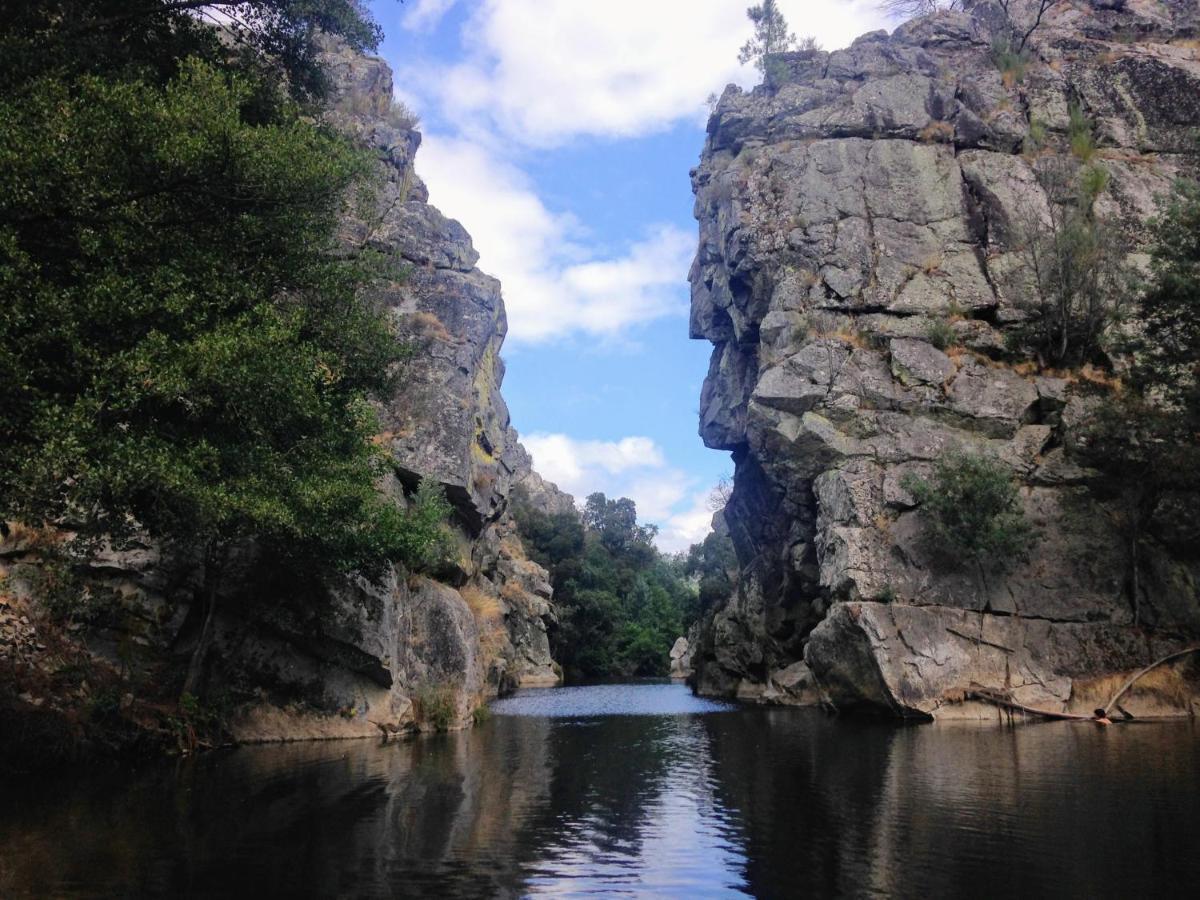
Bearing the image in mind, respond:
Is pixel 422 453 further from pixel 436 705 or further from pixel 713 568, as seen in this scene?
pixel 713 568

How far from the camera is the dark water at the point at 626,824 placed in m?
8.79

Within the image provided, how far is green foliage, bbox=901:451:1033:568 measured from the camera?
3191cm

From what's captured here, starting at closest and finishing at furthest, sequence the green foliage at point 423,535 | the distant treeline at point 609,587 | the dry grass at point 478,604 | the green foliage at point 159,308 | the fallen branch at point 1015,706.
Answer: the green foliage at point 159,308 < the green foliage at point 423,535 < the fallen branch at point 1015,706 < the dry grass at point 478,604 < the distant treeline at point 609,587

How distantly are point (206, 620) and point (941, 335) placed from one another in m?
35.2

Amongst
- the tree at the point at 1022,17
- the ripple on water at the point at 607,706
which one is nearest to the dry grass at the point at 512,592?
→ the ripple on water at the point at 607,706

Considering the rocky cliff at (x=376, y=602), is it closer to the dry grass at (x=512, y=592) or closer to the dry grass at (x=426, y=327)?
the dry grass at (x=426, y=327)

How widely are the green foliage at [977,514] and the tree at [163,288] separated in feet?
75.1

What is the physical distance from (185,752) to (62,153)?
13948mm

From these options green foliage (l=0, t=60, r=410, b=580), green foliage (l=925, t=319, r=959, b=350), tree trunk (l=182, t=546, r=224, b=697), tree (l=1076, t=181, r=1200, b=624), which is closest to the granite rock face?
tree trunk (l=182, t=546, r=224, b=697)

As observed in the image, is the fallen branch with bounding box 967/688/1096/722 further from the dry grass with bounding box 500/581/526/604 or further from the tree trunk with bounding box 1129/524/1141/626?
the dry grass with bounding box 500/581/526/604

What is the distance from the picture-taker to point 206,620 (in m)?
21.8

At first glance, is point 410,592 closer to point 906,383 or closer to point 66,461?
point 66,461

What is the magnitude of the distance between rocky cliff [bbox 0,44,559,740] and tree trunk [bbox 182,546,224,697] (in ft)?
1.66

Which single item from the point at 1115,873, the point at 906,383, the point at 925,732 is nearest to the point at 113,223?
the point at 1115,873
